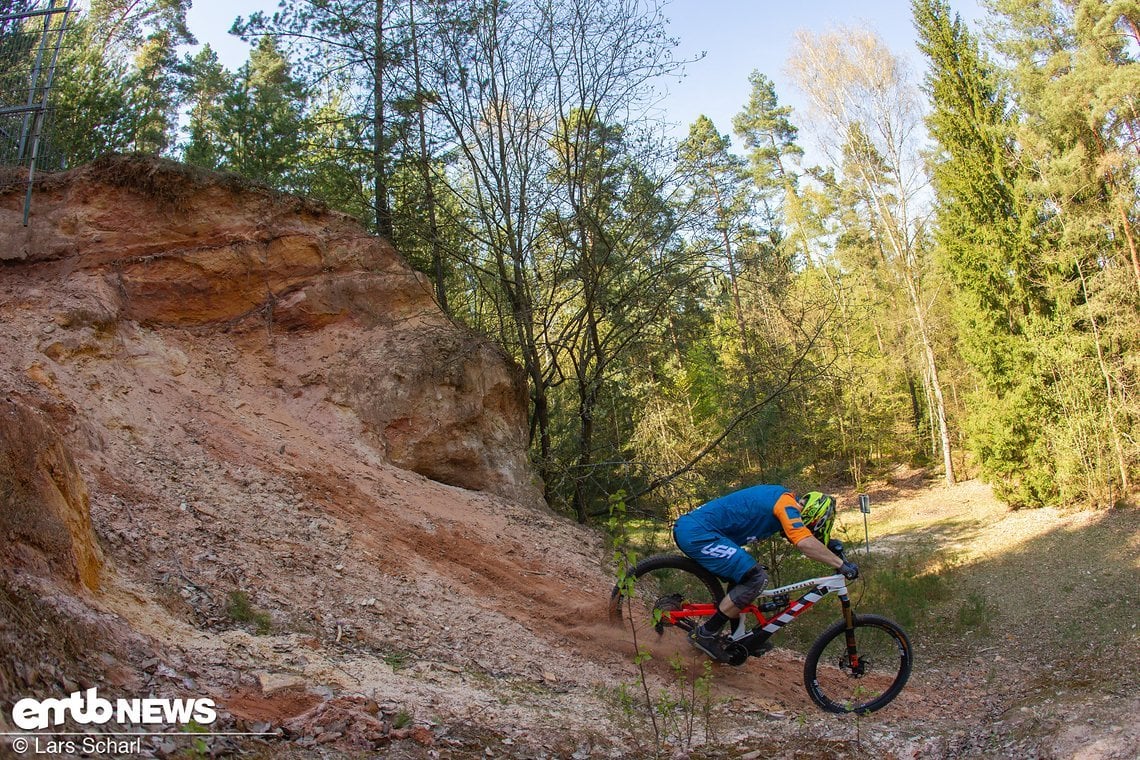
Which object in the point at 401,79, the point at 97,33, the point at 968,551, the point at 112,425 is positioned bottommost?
the point at 968,551

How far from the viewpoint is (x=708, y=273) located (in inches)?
492

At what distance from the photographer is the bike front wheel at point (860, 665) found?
19.8 feet

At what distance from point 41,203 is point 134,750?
8955 mm

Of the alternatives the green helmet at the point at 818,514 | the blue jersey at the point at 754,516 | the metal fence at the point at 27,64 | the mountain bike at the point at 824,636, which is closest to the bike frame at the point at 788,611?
the mountain bike at the point at 824,636

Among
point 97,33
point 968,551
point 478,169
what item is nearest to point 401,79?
point 478,169

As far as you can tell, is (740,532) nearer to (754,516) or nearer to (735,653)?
(754,516)

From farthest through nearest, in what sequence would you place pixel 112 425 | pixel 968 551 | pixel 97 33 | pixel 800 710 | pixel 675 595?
pixel 97 33 → pixel 968 551 → pixel 112 425 → pixel 675 595 → pixel 800 710

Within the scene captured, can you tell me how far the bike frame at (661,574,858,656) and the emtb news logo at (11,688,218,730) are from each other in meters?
3.50

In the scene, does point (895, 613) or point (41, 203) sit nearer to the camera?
point (41, 203)

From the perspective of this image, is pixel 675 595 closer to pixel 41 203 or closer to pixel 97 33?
pixel 41 203

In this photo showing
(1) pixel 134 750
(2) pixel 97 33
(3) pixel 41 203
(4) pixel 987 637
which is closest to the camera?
(1) pixel 134 750

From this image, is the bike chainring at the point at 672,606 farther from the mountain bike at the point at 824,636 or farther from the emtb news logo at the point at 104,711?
the emtb news logo at the point at 104,711

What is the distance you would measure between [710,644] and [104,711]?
4441 millimetres

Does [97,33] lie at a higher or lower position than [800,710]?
higher
